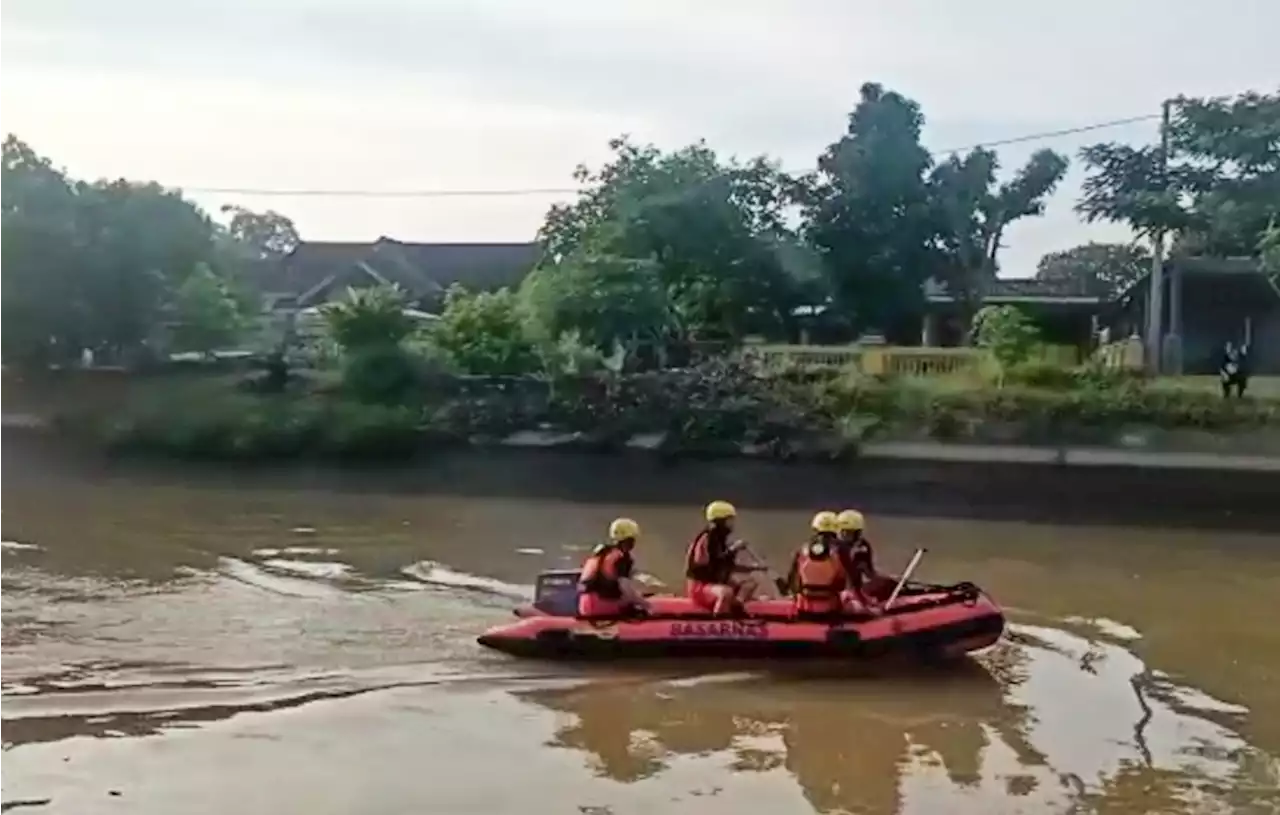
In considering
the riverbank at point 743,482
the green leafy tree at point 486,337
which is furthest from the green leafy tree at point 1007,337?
the green leafy tree at point 486,337

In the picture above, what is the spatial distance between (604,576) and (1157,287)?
22.6m

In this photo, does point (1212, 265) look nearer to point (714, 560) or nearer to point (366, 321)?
point (366, 321)

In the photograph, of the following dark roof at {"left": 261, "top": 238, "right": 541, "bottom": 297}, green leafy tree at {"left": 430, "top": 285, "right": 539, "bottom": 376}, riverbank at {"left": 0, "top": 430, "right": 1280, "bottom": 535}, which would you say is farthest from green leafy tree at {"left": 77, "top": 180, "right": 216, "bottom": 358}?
dark roof at {"left": 261, "top": 238, "right": 541, "bottom": 297}

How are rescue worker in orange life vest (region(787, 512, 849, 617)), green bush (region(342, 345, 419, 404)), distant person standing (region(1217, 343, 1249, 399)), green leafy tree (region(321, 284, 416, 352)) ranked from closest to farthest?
rescue worker in orange life vest (region(787, 512, 849, 617))
distant person standing (region(1217, 343, 1249, 399))
green bush (region(342, 345, 419, 404))
green leafy tree (region(321, 284, 416, 352))

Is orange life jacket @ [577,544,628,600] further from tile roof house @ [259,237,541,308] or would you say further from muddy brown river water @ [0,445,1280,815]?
tile roof house @ [259,237,541,308]

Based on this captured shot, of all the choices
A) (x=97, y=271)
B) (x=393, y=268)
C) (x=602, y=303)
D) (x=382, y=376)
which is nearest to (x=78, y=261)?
(x=97, y=271)

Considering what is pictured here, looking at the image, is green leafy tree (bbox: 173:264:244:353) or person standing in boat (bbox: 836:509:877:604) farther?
green leafy tree (bbox: 173:264:244:353)


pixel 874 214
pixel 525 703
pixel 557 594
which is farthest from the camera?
pixel 874 214

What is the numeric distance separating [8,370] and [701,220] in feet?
44.9

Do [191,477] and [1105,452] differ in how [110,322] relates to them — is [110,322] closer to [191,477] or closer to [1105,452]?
[191,477]

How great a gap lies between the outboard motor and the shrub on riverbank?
42.4ft

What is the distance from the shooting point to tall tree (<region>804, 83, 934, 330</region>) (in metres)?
A: 34.3

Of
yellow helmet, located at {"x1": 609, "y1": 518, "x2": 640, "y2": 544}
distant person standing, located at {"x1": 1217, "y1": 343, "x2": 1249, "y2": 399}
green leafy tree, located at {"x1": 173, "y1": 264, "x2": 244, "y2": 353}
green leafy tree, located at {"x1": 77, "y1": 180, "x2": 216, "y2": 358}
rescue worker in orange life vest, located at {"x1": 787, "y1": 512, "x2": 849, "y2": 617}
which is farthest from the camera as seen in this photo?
green leafy tree, located at {"x1": 173, "y1": 264, "x2": 244, "y2": 353}

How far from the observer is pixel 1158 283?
32406 mm
